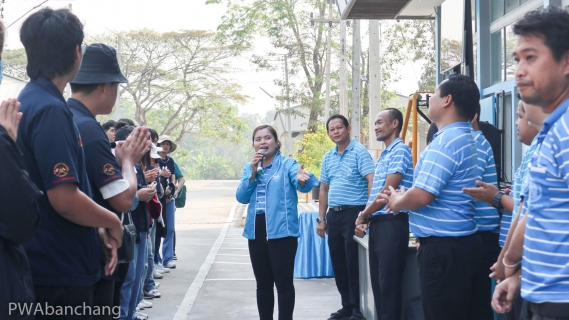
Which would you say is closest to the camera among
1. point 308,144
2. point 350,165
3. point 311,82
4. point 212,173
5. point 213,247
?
point 350,165

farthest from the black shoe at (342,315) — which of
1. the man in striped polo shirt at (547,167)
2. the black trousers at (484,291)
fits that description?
the man in striped polo shirt at (547,167)

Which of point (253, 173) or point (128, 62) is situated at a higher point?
point (128, 62)

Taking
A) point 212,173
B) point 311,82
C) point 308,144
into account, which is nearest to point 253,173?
point 308,144

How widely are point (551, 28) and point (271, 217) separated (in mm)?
3987

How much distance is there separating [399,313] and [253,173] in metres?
1.91

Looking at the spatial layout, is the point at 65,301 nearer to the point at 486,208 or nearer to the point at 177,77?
the point at 486,208

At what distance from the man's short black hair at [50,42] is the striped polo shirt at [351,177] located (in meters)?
4.68

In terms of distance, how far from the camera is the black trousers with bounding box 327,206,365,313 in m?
7.27

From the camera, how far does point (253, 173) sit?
251 inches

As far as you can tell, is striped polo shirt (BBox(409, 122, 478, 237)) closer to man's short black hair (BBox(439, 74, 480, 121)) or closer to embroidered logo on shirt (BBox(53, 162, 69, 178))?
man's short black hair (BBox(439, 74, 480, 121))

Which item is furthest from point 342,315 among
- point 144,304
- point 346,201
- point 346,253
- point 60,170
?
point 60,170

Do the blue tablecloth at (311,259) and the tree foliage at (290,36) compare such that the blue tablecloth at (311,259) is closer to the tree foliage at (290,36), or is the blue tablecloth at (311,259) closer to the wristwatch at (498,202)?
the wristwatch at (498,202)

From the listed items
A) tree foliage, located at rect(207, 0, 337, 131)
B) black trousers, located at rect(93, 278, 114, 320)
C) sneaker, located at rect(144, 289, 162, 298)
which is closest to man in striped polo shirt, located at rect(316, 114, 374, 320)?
sneaker, located at rect(144, 289, 162, 298)

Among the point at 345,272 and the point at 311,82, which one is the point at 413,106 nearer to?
the point at 345,272
